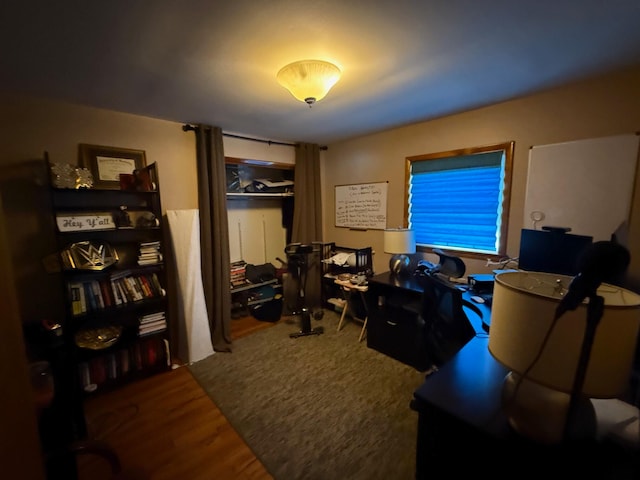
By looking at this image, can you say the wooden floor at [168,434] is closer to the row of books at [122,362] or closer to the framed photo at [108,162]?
the row of books at [122,362]

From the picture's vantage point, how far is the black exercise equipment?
2.93 metres

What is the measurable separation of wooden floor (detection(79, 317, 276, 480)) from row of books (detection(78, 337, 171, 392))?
12 centimetres

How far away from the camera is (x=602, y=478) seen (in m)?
0.68

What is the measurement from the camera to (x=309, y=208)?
11.6 feet

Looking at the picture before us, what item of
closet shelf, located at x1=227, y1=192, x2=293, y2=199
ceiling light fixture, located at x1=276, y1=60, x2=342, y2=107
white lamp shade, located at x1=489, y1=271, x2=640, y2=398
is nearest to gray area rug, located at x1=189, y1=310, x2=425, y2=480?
white lamp shade, located at x1=489, y1=271, x2=640, y2=398

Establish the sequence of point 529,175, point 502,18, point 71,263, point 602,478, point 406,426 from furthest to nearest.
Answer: point 529,175, point 71,263, point 406,426, point 502,18, point 602,478

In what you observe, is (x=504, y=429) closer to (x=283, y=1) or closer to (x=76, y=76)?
(x=283, y=1)

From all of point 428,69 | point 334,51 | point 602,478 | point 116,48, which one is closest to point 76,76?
point 116,48

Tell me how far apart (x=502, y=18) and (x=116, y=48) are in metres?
1.88

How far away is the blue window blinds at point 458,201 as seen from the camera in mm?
2295

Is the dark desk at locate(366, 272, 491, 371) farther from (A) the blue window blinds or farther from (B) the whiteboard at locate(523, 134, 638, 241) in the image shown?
(B) the whiteboard at locate(523, 134, 638, 241)

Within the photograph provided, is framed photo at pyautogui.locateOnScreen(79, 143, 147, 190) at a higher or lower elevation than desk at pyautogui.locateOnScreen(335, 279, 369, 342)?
higher

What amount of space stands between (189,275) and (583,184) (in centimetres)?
322

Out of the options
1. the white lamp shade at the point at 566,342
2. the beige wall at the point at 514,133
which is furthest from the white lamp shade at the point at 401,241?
the white lamp shade at the point at 566,342
